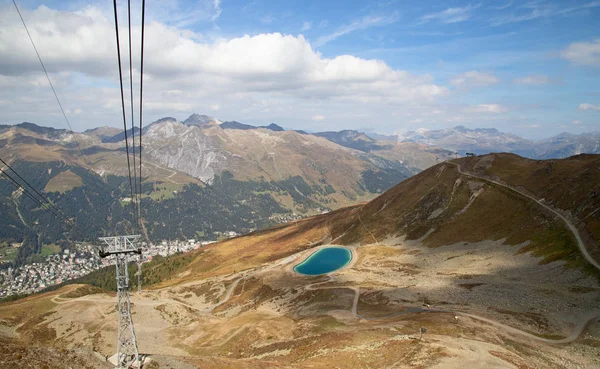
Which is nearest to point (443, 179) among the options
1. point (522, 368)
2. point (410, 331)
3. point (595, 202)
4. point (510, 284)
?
point (595, 202)

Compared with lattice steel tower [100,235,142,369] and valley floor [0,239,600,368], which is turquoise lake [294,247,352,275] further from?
lattice steel tower [100,235,142,369]

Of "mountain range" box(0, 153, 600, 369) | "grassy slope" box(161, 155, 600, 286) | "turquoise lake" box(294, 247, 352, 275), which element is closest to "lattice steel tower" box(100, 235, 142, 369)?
"mountain range" box(0, 153, 600, 369)

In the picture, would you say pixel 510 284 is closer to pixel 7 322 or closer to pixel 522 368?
pixel 522 368

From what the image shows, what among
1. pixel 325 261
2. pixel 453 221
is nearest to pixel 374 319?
pixel 325 261

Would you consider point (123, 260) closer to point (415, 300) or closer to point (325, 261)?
point (415, 300)

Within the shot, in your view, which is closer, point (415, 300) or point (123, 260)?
Result: point (123, 260)

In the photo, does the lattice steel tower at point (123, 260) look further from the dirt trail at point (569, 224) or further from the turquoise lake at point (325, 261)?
the dirt trail at point (569, 224)
